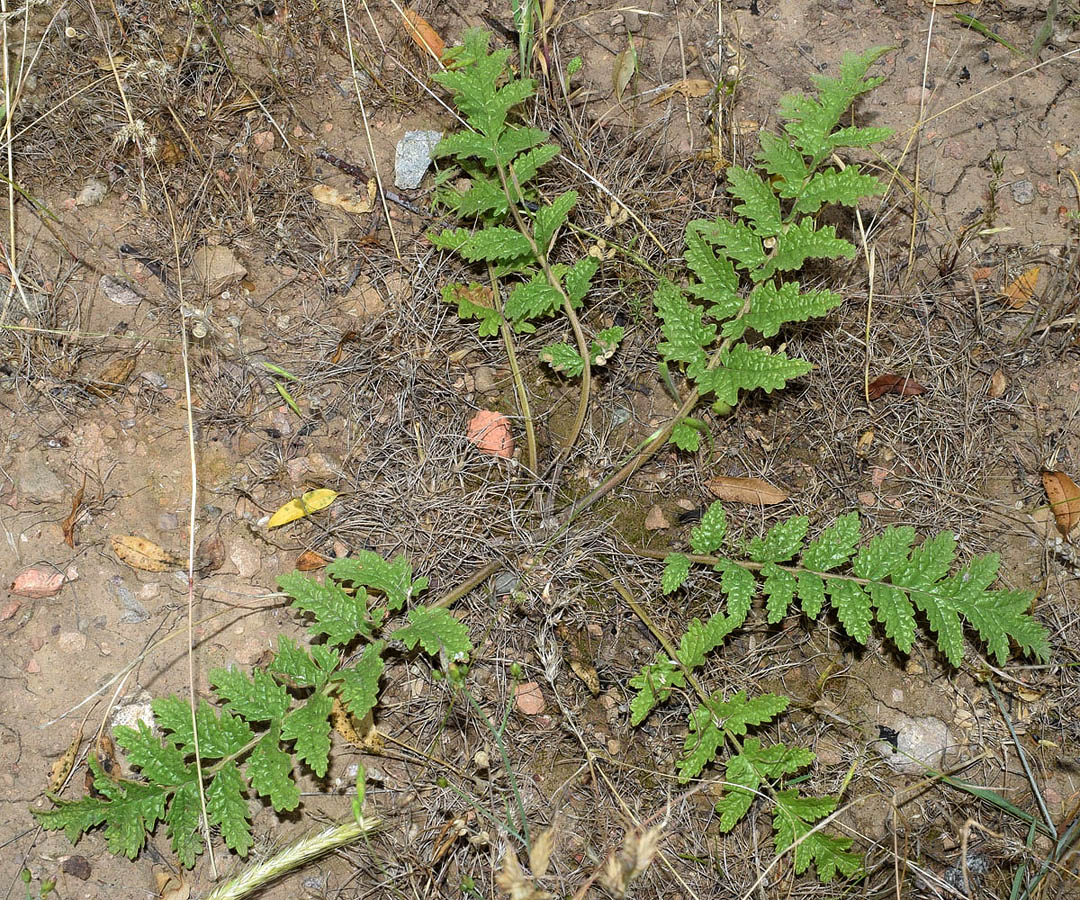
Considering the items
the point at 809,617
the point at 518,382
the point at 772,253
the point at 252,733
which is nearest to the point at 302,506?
the point at 252,733

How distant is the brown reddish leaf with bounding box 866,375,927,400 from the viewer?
9.91 ft

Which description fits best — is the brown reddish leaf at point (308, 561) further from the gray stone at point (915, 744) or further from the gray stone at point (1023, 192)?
the gray stone at point (1023, 192)

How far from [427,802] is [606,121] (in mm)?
2499

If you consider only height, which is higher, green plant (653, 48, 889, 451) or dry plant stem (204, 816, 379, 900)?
green plant (653, 48, 889, 451)

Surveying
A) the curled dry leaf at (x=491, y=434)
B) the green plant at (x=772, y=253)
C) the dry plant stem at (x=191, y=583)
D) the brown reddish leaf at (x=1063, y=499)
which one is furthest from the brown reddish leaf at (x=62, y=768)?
the brown reddish leaf at (x=1063, y=499)

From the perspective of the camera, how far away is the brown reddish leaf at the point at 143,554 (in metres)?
2.73

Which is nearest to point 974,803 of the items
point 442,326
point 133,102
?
point 442,326

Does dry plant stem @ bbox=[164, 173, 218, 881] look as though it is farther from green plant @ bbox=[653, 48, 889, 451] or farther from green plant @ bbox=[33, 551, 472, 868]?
green plant @ bbox=[653, 48, 889, 451]

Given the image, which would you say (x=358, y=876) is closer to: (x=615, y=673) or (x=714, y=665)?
(x=615, y=673)

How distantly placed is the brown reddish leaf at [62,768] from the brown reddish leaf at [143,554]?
0.55m

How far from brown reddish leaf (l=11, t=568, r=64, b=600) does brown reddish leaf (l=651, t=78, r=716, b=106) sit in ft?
8.87

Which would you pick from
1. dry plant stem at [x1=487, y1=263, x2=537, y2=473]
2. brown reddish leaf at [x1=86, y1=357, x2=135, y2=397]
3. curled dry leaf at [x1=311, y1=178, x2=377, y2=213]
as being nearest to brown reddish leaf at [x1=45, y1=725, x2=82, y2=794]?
brown reddish leaf at [x1=86, y1=357, x2=135, y2=397]

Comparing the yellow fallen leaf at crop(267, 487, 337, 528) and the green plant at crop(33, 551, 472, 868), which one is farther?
the yellow fallen leaf at crop(267, 487, 337, 528)

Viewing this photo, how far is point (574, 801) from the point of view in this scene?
2654 millimetres
